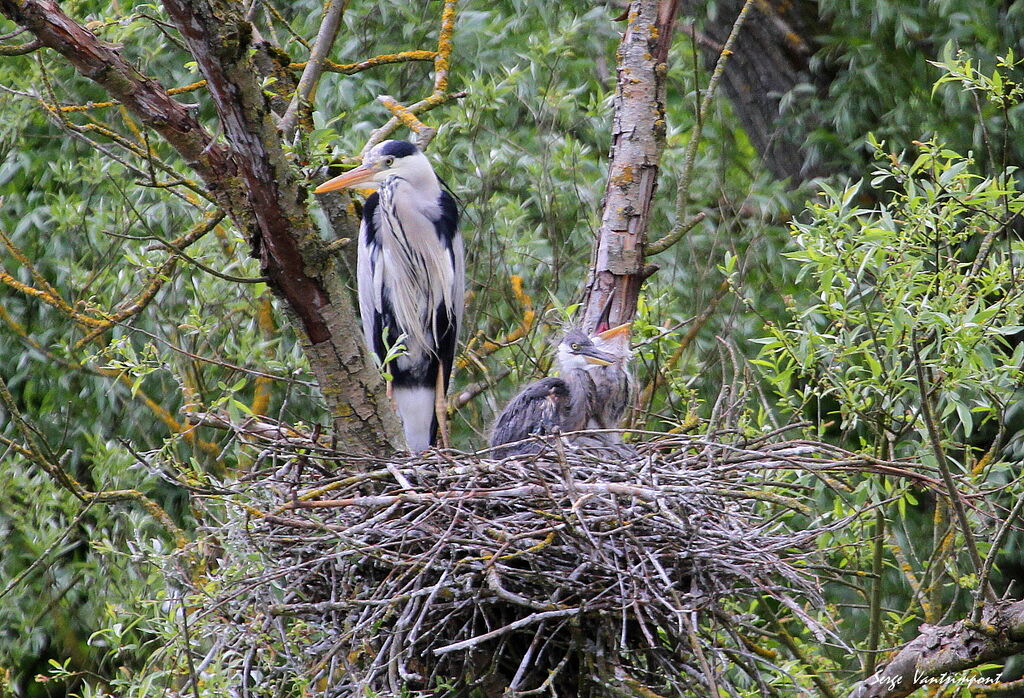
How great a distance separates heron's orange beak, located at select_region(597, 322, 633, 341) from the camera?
129 inches

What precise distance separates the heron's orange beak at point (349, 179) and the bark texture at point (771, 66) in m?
1.85

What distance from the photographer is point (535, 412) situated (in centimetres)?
332

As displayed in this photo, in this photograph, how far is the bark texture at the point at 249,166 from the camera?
223cm

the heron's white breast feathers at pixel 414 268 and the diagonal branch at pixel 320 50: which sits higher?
the diagonal branch at pixel 320 50

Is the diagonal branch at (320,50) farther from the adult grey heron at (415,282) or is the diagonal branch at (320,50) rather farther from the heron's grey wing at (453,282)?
the heron's grey wing at (453,282)

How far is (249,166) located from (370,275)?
1636mm

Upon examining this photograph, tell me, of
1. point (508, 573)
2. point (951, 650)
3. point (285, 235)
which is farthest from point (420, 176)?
point (951, 650)

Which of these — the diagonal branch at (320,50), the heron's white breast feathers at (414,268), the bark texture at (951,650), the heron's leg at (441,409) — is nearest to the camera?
the bark texture at (951,650)

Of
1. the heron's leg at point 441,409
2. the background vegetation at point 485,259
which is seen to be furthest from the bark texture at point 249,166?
the background vegetation at point 485,259

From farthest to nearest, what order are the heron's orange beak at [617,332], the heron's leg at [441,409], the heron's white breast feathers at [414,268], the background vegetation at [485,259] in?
the heron's white breast feathers at [414,268] < the background vegetation at [485,259] < the heron's leg at [441,409] < the heron's orange beak at [617,332]

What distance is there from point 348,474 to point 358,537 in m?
0.27

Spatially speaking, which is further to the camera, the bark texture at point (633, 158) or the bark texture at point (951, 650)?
the bark texture at point (633, 158)

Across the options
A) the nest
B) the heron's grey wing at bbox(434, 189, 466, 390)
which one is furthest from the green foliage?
the heron's grey wing at bbox(434, 189, 466, 390)

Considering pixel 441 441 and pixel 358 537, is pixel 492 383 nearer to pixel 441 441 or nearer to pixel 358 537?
pixel 441 441
